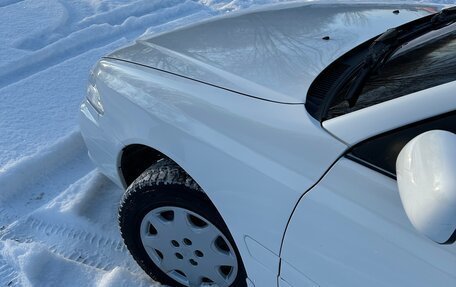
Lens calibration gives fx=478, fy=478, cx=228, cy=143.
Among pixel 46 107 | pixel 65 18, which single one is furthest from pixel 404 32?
pixel 65 18

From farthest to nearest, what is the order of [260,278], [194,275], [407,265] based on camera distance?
[194,275] < [260,278] < [407,265]

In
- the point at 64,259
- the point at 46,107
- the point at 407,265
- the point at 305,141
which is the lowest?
the point at 64,259

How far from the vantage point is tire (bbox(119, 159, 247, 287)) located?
5.92 ft

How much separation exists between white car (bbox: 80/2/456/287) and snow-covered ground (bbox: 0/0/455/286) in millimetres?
374

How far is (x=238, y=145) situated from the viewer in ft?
5.08

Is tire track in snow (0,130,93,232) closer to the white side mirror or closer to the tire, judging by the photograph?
the tire

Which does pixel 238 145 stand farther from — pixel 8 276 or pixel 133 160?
pixel 8 276

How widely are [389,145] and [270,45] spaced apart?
82 centimetres

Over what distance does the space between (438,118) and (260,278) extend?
77 centimetres

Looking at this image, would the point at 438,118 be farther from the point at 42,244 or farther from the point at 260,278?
the point at 42,244

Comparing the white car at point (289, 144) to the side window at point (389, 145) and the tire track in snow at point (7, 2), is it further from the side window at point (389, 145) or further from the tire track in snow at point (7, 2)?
the tire track in snow at point (7, 2)

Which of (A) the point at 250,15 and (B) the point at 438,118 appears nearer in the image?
(B) the point at 438,118

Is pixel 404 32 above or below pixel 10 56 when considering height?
above

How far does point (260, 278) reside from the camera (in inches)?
63.3
